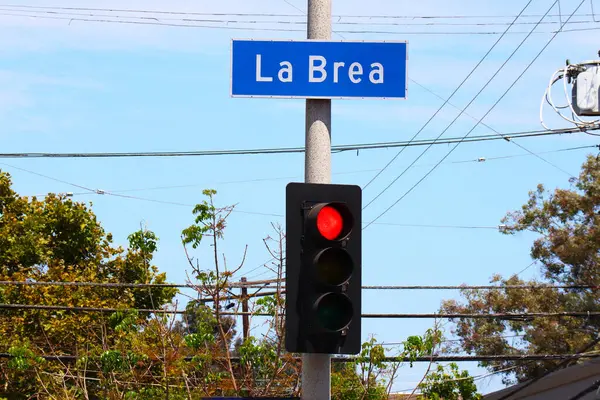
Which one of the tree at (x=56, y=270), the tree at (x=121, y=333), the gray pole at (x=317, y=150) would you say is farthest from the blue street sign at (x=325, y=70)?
the tree at (x=56, y=270)

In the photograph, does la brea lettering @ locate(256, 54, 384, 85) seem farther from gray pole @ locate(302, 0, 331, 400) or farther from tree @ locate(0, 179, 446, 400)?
tree @ locate(0, 179, 446, 400)

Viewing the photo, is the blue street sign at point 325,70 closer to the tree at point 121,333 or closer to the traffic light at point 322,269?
the traffic light at point 322,269

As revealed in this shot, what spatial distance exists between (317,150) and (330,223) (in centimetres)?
61

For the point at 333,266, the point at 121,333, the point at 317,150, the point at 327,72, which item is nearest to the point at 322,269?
the point at 333,266

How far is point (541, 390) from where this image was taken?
16.3m

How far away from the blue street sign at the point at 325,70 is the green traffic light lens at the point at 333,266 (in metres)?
1.11

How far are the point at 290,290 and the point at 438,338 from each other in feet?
35.4

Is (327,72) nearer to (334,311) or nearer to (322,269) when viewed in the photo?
(322,269)

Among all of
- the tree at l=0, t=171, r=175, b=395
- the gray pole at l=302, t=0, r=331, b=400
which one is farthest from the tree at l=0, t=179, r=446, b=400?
the gray pole at l=302, t=0, r=331, b=400

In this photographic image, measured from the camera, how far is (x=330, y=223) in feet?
18.7

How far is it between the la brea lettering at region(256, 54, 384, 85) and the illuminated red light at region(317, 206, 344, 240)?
0.96 metres

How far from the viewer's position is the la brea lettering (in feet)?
20.3

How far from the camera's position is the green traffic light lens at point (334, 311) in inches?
219

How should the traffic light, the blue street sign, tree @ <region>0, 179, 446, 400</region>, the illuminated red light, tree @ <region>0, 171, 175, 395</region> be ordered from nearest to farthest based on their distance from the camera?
the traffic light, the illuminated red light, the blue street sign, tree @ <region>0, 179, 446, 400</region>, tree @ <region>0, 171, 175, 395</region>
